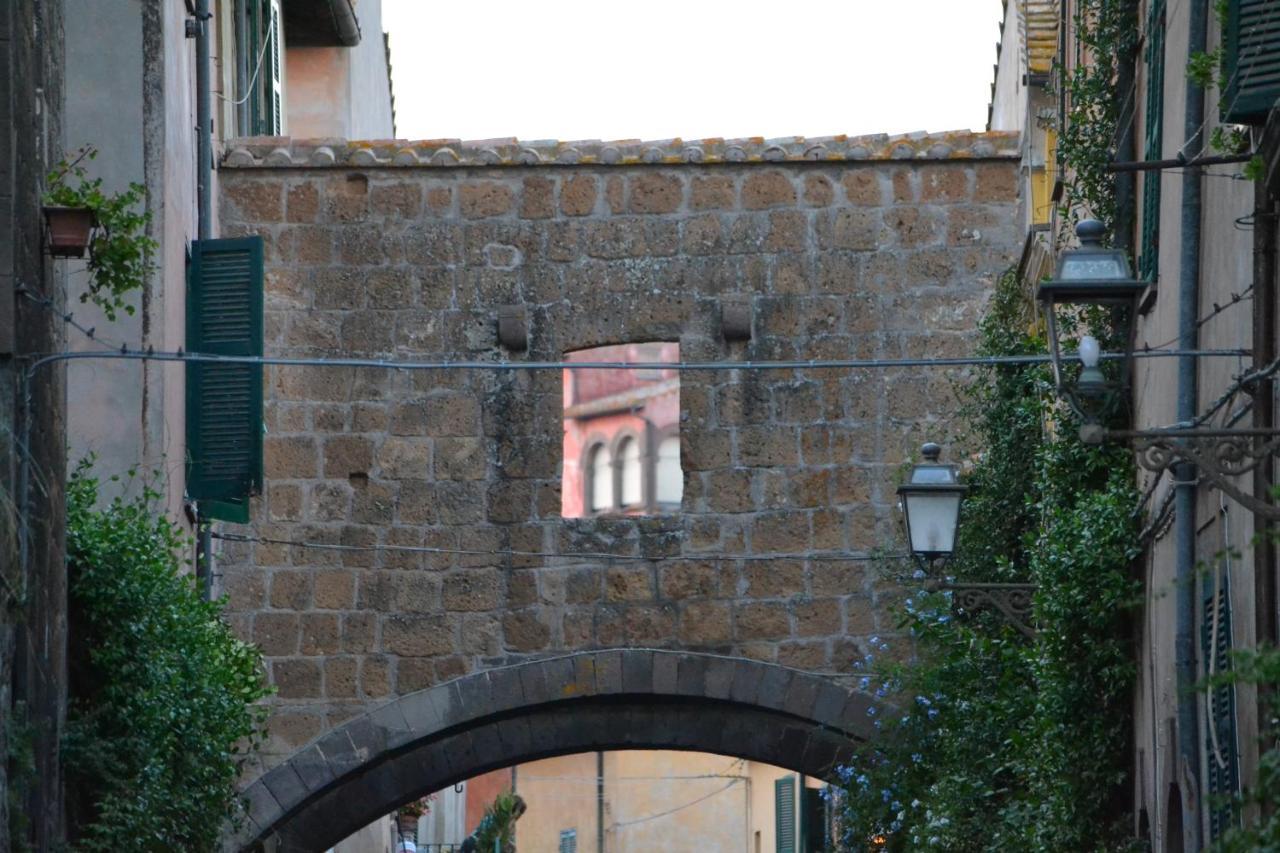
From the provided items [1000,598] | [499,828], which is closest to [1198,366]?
[1000,598]

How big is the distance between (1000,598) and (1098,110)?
249 centimetres

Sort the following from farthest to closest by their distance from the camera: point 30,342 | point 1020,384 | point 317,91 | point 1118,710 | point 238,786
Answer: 1. point 317,91
2. point 238,786
3. point 1020,384
4. point 1118,710
5. point 30,342

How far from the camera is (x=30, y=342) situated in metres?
9.45

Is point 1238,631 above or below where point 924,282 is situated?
below

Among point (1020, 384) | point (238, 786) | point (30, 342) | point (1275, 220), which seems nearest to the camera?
point (1275, 220)

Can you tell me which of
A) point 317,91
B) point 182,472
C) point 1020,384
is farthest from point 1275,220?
point 317,91

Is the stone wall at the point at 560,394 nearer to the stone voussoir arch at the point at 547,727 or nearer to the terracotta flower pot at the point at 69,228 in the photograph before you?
the stone voussoir arch at the point at 547,727

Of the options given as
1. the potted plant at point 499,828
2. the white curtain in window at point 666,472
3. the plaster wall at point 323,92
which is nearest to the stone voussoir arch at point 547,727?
the plaster wall at point 323,92

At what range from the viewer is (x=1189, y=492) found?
345 inches

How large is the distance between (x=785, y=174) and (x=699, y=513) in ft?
7.05

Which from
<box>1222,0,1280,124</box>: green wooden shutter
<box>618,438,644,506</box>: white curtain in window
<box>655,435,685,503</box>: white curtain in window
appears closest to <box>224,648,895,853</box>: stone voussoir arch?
<box>1222,0,1280,124</box>: green wooden shutter

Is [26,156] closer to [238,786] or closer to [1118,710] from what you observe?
[1118,710]

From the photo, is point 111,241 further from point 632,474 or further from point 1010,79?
point 632,474

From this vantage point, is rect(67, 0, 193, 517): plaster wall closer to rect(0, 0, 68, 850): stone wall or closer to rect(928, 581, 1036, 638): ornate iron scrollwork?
rect(0, 0, 68, 850): stone wall
